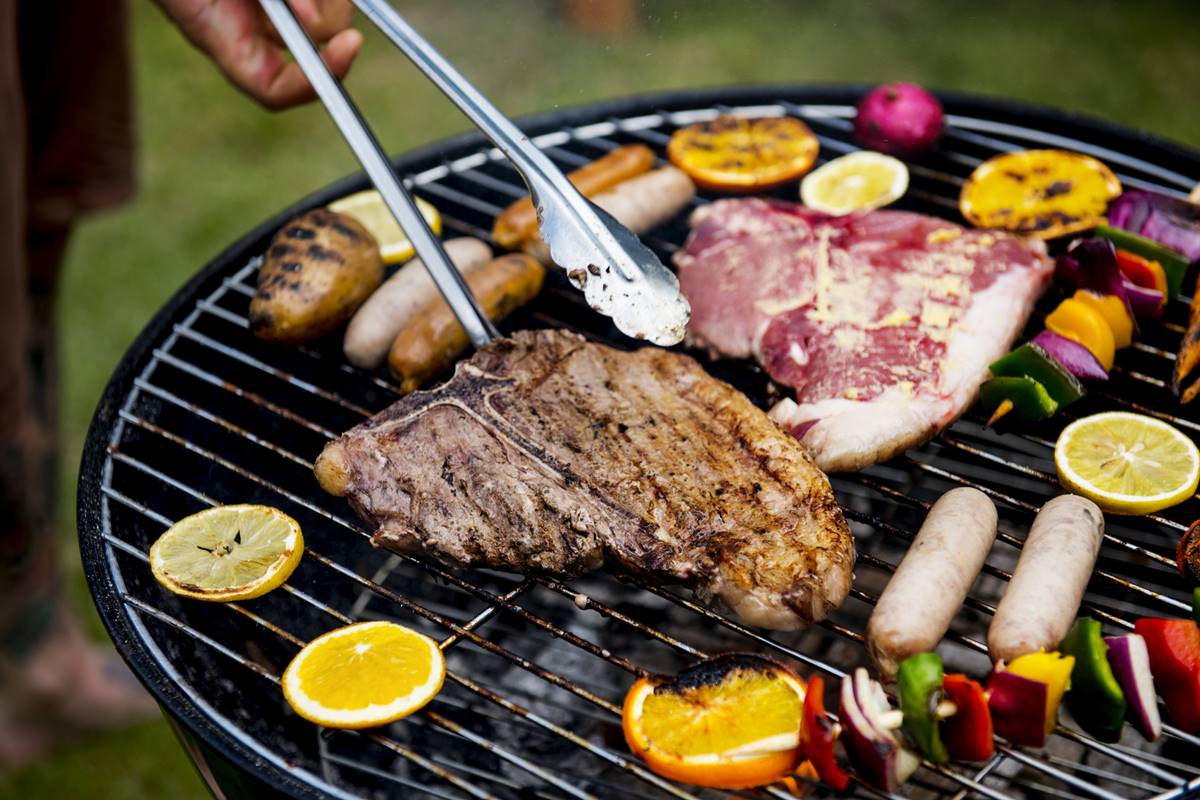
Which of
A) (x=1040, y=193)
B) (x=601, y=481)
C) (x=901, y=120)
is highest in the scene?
(x=901, y=120)

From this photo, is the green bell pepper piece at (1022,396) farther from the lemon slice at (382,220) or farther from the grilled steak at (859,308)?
the lemon slice at (382,220)

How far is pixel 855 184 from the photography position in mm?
4176

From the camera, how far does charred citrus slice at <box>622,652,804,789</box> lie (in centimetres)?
243

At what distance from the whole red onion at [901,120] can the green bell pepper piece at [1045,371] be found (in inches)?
50.4

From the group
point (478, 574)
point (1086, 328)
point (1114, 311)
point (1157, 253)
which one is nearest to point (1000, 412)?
point (1086, 328)

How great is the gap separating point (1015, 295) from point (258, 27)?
2557mm

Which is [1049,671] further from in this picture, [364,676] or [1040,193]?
[1040,193]

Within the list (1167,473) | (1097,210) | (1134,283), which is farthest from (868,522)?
(1097,210)

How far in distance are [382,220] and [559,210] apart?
1.48 metres

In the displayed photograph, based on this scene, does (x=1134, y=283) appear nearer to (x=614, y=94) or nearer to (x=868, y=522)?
(x=868, y=522)

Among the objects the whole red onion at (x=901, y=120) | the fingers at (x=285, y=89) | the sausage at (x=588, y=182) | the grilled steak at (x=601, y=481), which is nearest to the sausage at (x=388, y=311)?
the sausage at (x=588, y=182)

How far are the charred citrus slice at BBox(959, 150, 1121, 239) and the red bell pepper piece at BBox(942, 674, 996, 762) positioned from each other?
78.8 inches

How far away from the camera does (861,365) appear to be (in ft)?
11.0

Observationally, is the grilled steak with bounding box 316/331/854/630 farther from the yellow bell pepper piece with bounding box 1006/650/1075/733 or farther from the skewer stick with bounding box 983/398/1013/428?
the skewer stick with bounding box 983/398/1013/428
